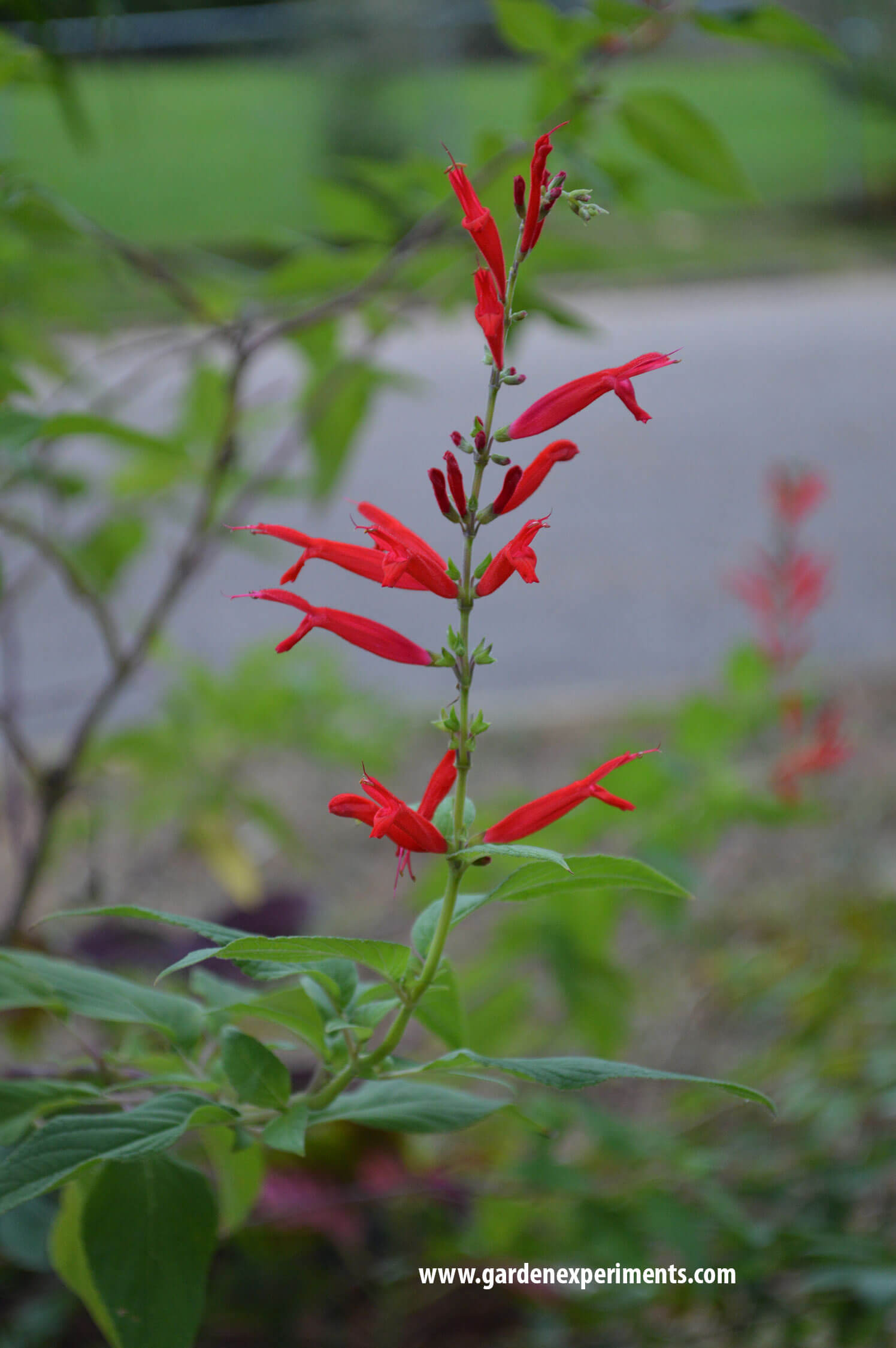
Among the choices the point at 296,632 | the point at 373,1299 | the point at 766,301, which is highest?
the point at 766,301

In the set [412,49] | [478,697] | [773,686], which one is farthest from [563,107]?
[412,49]

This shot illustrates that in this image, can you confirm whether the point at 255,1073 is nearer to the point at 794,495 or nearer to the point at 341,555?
the point at 341,555

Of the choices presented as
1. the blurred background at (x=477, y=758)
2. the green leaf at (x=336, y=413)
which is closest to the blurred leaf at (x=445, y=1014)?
the blurred background at (x=477, y=758)

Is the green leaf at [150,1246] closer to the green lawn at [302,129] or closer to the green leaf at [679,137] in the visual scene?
the green leaf at [679,137]

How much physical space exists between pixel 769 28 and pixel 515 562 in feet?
1.15

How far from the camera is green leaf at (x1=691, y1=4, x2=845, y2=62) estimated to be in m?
0.54

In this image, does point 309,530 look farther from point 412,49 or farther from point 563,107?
point 412,49

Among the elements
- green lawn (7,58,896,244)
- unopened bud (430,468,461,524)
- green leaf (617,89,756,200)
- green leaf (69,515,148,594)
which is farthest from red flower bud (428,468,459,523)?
green lawn (7,58,896,244)

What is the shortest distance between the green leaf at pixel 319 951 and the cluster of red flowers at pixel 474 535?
0.10ft

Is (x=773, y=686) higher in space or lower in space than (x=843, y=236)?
lower

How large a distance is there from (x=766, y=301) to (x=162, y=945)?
511 centimetres

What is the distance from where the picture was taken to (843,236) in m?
6.48

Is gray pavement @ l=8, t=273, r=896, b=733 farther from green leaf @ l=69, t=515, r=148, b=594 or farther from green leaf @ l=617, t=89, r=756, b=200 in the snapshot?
green leaf @ l=617, t=89, r=756, b=200

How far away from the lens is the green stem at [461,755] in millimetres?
330
